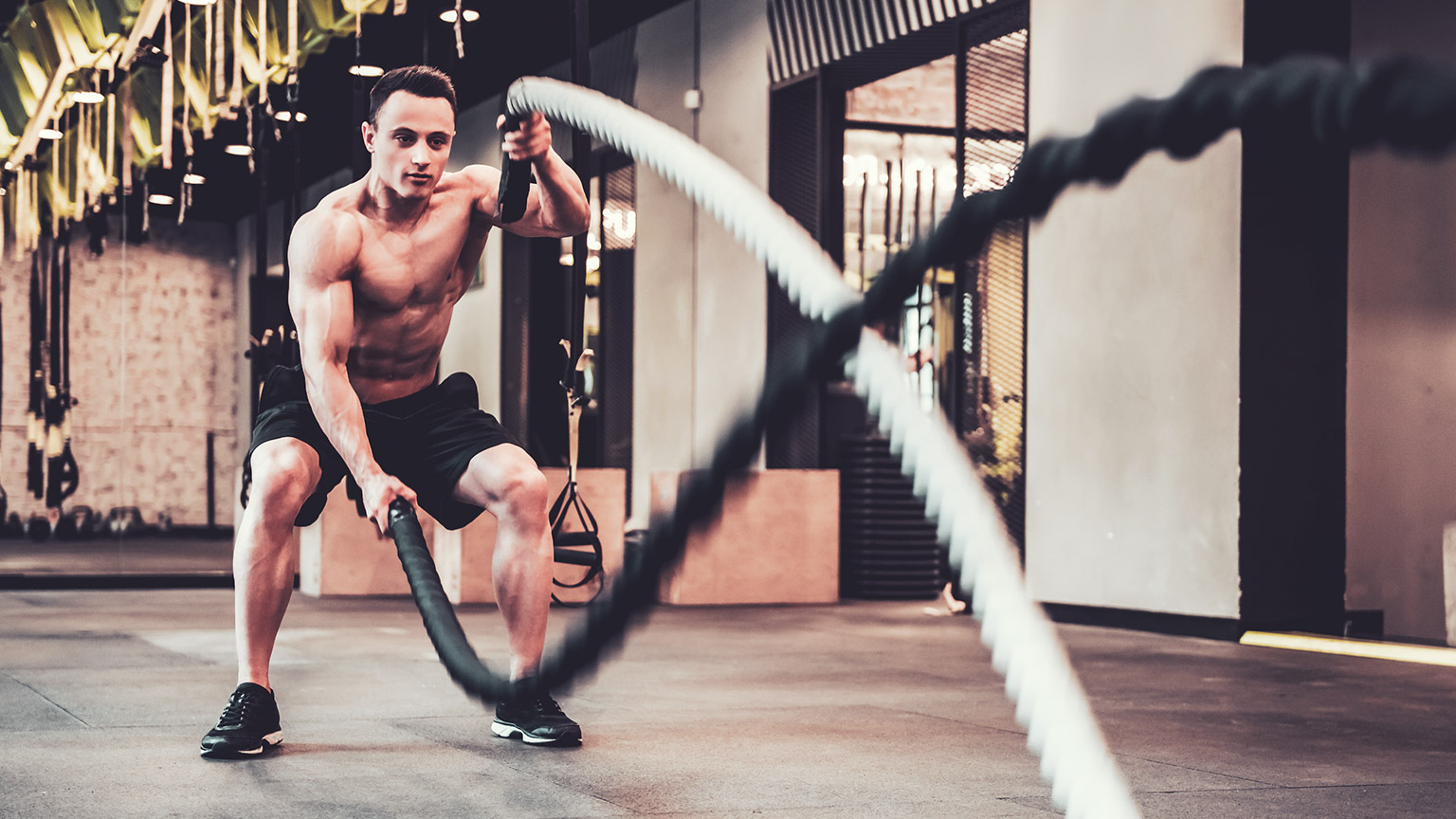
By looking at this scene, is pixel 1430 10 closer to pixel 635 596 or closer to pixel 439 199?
pixel 439 199

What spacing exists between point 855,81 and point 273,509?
6.33m

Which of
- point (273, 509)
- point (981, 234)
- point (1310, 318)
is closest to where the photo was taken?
point (981, 234)

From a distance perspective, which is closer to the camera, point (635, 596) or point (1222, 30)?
point (635, 596)

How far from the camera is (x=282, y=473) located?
10.7ft

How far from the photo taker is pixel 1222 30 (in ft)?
20.4

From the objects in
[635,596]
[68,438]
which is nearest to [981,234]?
[635,596]

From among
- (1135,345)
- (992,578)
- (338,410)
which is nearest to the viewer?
(992,578)

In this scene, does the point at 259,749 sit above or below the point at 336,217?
below

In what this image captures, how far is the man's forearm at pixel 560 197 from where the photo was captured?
3083mm

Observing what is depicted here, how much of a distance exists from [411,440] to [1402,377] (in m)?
5.14

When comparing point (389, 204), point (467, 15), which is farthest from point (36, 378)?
point (389, 204)

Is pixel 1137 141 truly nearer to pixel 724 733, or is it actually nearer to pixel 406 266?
pixel 406 266

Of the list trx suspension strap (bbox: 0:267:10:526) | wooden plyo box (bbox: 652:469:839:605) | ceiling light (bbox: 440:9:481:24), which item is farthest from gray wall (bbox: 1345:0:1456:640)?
trx suspension strap (bbox: 0:267:10:526)

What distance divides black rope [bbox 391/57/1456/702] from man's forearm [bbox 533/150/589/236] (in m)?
1.60
